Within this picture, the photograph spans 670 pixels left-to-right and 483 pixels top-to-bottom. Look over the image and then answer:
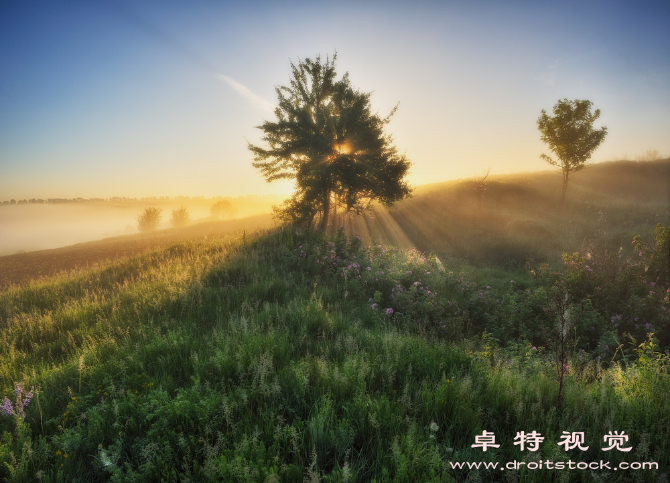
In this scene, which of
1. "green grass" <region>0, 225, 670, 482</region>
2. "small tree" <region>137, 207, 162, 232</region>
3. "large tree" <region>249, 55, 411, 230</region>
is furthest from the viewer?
"small tree" <region>137, 207, 162, 232</region>

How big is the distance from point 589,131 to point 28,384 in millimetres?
29298

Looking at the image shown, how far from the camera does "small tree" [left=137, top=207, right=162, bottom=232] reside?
70.4 metres

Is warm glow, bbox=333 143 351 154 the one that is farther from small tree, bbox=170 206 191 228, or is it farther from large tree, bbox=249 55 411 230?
small tree, bbox=170 206 191 228

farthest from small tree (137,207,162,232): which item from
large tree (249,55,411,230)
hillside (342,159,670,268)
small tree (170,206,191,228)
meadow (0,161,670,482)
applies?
meadow (0,161,670,482)

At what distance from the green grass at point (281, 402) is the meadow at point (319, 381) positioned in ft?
0.07

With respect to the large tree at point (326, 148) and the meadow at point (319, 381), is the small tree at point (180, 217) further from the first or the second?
the meadow at point (319, 381)

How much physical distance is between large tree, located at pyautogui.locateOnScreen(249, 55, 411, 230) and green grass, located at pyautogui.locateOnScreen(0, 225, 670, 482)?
9.86 m

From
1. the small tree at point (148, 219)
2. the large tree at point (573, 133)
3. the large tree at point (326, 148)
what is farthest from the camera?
the small tree at point (148, 219)

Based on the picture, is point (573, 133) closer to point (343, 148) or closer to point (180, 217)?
point (343, 148)

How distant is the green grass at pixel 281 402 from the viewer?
2.10 meters

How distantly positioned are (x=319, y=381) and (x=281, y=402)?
408 millimetres

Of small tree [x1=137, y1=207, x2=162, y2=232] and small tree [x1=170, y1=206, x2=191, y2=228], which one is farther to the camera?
small tree [x1=170, y1=206, x2=191, y2=228]

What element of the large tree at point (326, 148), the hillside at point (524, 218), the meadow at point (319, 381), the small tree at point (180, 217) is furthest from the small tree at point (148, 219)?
the meadow at point (319, 381)

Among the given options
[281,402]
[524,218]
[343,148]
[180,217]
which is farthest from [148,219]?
[281,402]
